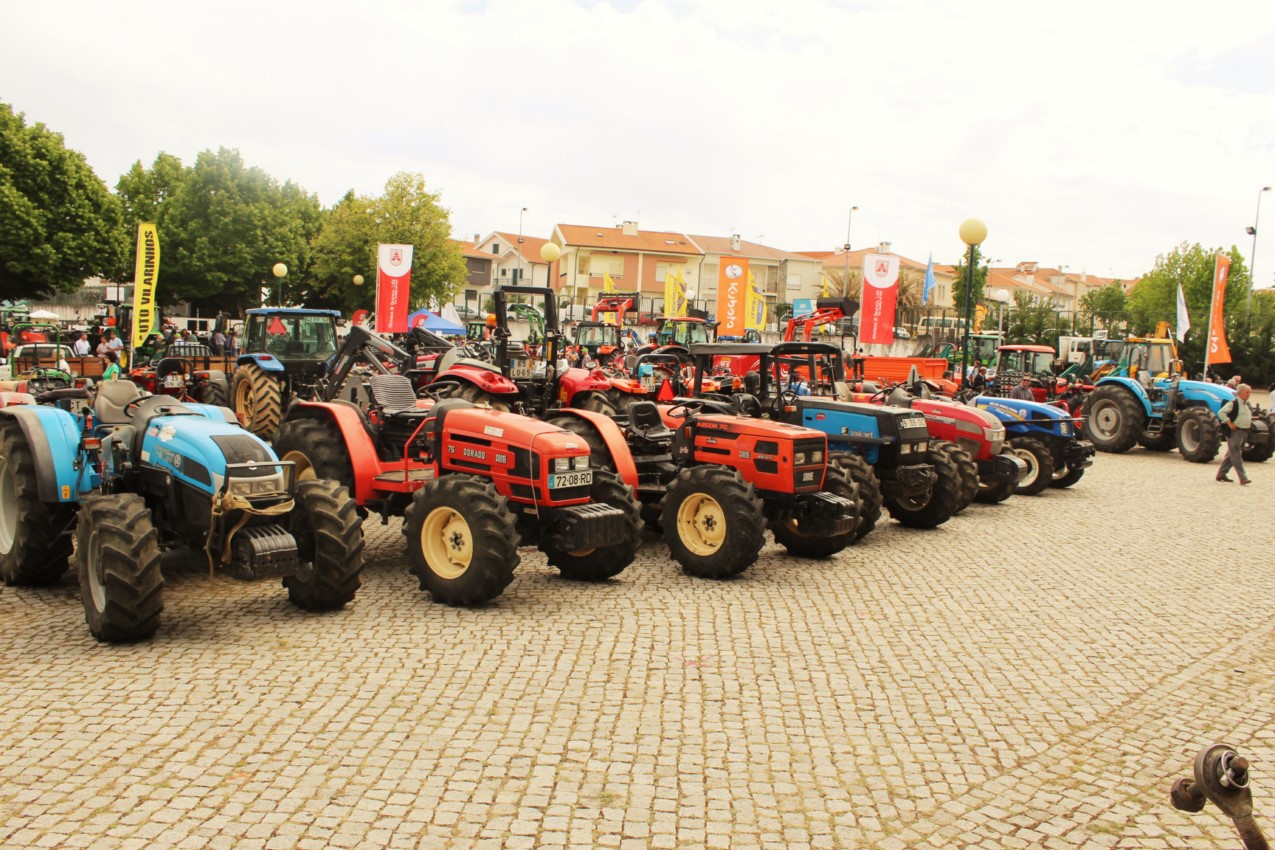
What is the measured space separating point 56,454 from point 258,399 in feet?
25.8

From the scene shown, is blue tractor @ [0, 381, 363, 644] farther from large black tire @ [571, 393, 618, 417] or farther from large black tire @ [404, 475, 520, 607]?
large black tire @ [571, 393, 618, 417]

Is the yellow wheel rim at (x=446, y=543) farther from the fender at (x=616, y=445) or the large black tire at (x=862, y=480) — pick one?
the large black tire at (x=862, y=480)

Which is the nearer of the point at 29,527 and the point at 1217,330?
the point at 29,527

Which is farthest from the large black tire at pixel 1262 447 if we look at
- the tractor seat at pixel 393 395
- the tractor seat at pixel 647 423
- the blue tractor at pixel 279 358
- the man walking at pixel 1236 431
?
the blue tractor at pixel 279 358

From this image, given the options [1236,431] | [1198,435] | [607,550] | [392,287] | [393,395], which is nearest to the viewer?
[607,550]

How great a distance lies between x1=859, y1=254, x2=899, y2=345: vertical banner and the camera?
19016 mm

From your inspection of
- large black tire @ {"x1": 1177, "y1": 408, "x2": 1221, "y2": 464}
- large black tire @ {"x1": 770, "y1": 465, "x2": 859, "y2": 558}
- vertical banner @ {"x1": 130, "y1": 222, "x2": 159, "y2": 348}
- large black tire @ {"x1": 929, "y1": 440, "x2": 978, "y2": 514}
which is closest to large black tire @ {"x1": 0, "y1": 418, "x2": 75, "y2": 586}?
large black tire @ {"x1": 770, "y1": 465, "x2": 859, "y2": 558}

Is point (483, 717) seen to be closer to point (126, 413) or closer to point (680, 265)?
point (126, 413)

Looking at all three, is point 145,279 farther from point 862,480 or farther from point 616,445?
point 862,480

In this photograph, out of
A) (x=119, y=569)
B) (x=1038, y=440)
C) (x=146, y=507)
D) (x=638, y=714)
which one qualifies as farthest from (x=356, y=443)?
(x=1038, y=440)

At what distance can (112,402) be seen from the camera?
691 centimetres

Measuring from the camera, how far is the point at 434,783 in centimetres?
421

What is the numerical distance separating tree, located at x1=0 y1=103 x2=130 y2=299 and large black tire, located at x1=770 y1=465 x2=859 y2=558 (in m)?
33.3

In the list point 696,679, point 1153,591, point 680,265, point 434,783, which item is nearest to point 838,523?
point 1153,591
